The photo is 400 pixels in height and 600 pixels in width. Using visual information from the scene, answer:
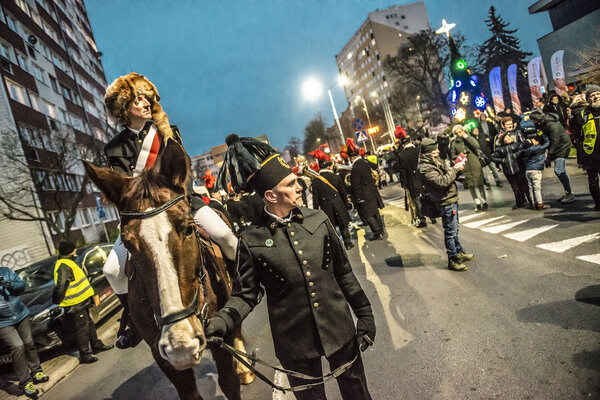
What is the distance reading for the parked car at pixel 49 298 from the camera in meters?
6.76

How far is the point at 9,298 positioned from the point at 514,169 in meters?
11.4

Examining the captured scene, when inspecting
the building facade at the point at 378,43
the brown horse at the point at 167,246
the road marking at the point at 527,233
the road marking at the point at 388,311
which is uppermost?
the building facade at the point at 378,43

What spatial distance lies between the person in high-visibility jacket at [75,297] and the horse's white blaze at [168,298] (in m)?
5.70

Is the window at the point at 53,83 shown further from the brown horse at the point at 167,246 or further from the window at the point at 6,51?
the brown horse at the point at 167,246

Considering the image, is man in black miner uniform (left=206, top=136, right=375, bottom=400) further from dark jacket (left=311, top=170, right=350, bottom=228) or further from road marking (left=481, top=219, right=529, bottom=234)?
dark jacket (left=311, top=170, right=350, bottom=228)

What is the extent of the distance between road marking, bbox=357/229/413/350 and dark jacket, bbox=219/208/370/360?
2147 millimetres

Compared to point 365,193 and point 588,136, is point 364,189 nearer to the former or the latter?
point 365,193

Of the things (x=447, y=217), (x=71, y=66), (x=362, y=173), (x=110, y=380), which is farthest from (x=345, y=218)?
(x=71, y=66)

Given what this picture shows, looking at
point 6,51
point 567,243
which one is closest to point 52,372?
point 567,243

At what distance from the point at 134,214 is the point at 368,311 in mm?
1864

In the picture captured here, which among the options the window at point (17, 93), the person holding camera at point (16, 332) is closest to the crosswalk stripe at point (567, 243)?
the person holding camera at point (16, 332)

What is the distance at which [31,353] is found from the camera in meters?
6.03

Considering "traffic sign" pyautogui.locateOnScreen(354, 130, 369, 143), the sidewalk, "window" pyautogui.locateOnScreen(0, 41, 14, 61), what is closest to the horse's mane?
the sidewalk

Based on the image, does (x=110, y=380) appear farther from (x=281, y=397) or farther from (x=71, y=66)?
(x=71, y=66)
